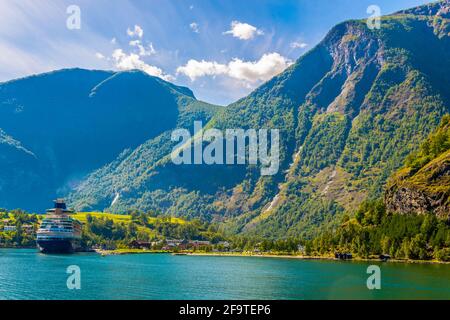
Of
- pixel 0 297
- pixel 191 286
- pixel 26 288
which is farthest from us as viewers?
pixel 191 286

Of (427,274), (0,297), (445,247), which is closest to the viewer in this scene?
(0,297)

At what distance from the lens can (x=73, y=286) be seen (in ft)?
386
